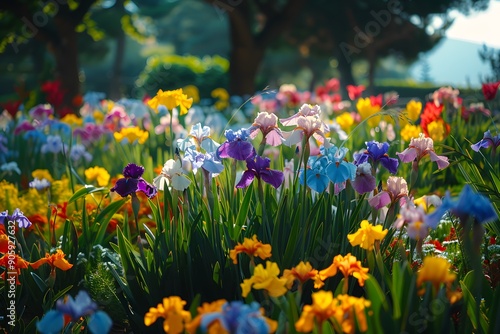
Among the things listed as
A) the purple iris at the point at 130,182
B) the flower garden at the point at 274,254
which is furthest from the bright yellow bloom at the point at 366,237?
the purple iris at the point at 130,182

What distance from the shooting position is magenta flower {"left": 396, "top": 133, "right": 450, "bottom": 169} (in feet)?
8.11

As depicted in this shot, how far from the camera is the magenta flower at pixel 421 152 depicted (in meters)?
2.47

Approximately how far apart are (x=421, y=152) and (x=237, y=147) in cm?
77

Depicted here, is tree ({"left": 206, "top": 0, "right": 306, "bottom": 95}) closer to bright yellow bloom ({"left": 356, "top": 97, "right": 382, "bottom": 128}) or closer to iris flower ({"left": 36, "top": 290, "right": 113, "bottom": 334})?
bright yellow bloom ({"left": 356, "top": 97, "right": 382, "bottom": 128})

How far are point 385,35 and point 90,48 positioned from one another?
586 inches

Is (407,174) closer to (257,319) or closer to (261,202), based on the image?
(261,202)

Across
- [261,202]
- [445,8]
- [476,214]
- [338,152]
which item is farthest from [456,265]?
[445,8]

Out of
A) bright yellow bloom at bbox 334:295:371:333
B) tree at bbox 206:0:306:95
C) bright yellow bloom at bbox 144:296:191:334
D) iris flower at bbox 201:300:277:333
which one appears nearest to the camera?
iris flower at bbox 201:300:277:333

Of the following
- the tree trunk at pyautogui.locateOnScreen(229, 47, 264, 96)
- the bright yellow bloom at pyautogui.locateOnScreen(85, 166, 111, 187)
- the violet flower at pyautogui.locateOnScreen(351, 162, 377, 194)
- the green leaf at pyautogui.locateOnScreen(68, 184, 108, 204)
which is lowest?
the green leaf at pyautogui.locateOnScreen(68, 184, 108, 204)

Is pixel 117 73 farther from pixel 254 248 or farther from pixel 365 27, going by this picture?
pixel 254 248

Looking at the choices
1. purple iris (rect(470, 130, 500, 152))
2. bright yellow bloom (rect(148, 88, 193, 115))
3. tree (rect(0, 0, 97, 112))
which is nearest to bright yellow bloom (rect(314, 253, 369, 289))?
purple iris (rect(470, 130, 500, 152))

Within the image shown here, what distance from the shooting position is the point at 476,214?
1.45 m

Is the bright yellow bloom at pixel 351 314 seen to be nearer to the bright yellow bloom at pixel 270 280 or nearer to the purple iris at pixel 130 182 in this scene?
the bright yellow bloom at pixel 270 280

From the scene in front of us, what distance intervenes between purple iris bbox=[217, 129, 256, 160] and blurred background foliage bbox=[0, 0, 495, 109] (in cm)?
47
